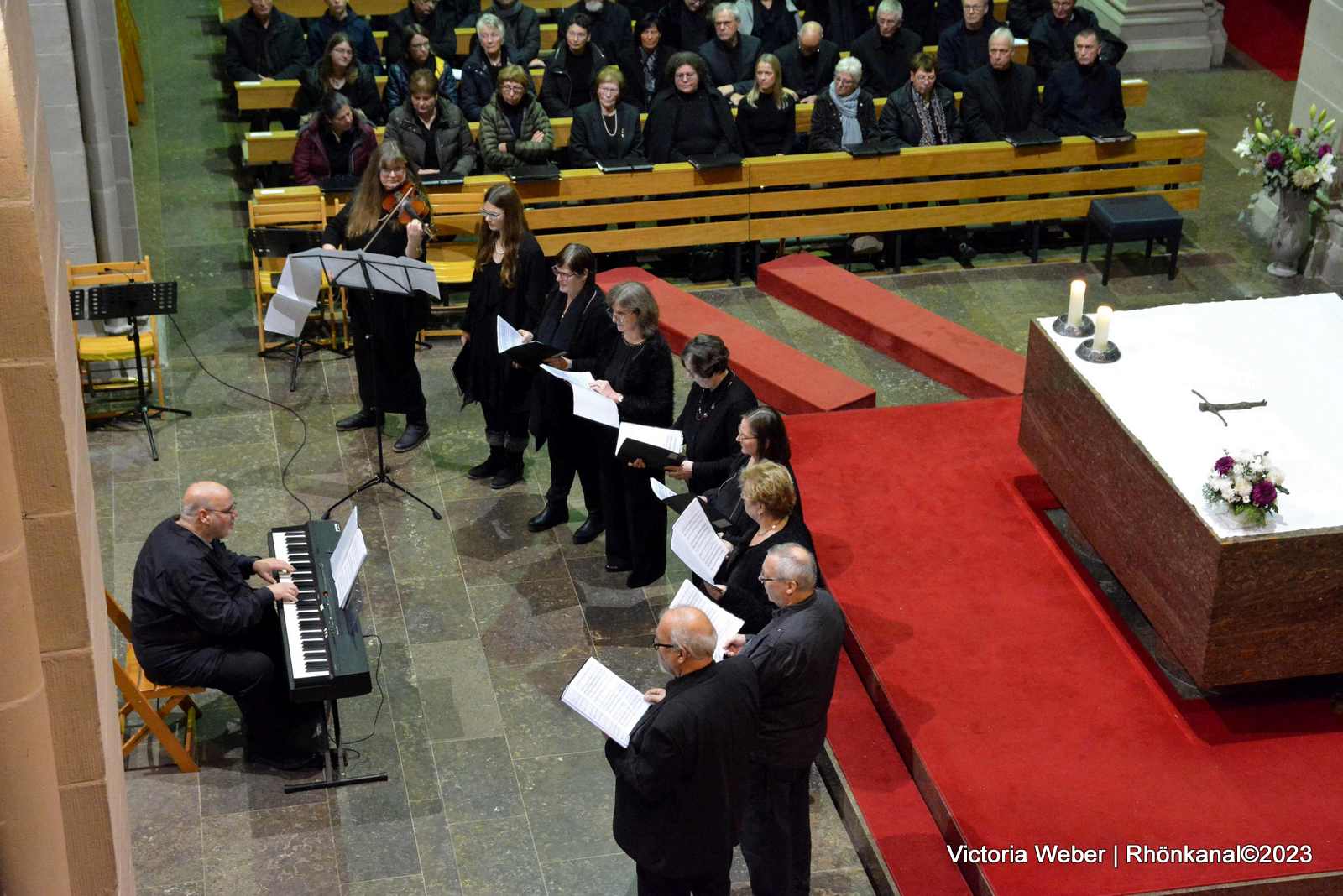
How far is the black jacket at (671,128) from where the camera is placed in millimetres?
10578

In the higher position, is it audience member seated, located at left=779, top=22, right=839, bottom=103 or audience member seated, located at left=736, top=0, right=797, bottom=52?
audience member seated, located at left=736, top=0, right=797, bottom=52

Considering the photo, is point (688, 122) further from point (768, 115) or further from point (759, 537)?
point (759, 537)

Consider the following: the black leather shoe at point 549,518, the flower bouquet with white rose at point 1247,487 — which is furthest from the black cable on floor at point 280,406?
the flower bouquet with white rose at point 1247,487

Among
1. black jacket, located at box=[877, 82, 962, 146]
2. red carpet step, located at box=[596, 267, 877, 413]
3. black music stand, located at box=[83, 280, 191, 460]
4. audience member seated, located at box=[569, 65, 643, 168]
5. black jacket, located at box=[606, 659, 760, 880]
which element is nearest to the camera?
black jacket, located at box=[606, 659, 760, 880]

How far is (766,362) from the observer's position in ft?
30.0

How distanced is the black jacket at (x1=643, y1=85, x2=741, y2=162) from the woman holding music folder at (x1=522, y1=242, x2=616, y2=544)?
118 inches

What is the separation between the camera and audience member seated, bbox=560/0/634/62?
39.0 feet

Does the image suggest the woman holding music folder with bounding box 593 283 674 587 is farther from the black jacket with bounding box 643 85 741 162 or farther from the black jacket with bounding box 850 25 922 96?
the black jacket with bounding box 850 25 922 96

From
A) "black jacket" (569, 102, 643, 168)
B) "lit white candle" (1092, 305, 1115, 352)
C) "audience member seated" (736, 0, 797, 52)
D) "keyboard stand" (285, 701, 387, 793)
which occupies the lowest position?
"keyboard stand" (285, 701, 387, 793)

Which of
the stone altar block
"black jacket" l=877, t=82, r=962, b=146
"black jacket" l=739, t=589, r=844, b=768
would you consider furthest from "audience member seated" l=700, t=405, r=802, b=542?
"black jacket" l=877, t=82, r=962, b=146

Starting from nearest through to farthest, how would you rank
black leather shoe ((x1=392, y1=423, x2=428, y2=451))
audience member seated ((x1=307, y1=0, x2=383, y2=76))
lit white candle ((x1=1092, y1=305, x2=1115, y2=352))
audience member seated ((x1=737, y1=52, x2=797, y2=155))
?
lit white candle ((x1=1092, y1=305, x2=1115, y2=352)) < black leather shoe ((x1=392, y1=423, x2=428, y2=451)) < audience member seated ((x1=737, y1=52, x2=797, y2=155)) < audience member seated ((x1=307, y1=0, x2=383, y2=76))

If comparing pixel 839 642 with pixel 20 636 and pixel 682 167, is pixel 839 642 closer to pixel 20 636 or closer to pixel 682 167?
pixel 20 636

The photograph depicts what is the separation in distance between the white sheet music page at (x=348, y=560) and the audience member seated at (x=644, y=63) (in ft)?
20.1

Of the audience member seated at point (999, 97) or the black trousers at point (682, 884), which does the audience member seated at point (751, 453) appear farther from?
the audience member seated at point (999, 97)
